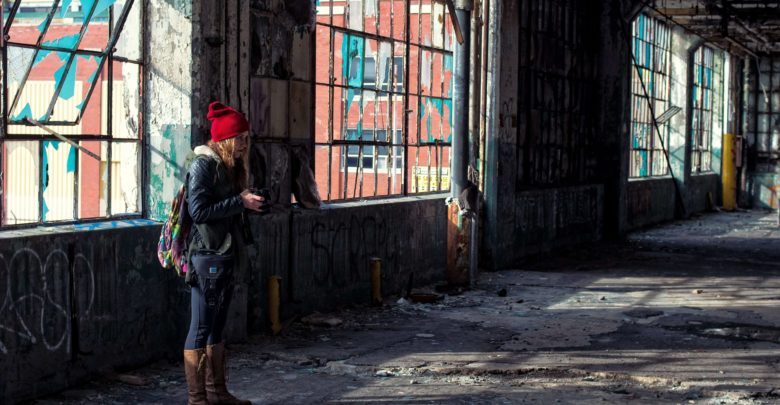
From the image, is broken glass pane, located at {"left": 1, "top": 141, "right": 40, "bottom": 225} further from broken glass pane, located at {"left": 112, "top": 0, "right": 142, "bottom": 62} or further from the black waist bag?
the black waist bag

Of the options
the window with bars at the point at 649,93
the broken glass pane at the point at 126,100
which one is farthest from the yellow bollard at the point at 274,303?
the window with bars at the point at 649,93

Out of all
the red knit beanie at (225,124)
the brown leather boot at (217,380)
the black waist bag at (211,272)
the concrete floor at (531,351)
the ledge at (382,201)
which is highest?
the red knit beanie at (225,124)

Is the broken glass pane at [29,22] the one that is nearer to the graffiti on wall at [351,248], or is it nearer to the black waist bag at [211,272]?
the black waist bag at [211,272]

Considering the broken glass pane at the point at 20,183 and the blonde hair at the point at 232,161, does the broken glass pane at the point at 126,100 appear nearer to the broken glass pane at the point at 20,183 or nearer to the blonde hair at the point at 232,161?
the broken glass pane at the point at 20,183

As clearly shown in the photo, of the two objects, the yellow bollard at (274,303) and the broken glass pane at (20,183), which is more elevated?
the broken glass pane at (20,183)

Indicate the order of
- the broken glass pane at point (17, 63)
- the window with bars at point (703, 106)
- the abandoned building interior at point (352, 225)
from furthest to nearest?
the window with bars at point (703, 106) → the abandoned building interior at point (352, 225) → the broken glass pane at point (17, 63)

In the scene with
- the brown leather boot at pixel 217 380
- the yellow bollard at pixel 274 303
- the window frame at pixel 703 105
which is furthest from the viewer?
the window frame at pixel 703 105

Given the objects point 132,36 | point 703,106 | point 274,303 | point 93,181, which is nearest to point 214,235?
point 93,181

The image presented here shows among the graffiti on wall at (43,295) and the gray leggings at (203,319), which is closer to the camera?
the gray leggings at (203,319)

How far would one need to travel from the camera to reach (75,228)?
6953 millimetres

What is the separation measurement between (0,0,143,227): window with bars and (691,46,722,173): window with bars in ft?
65.3

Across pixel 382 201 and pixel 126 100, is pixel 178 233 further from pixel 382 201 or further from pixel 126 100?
pixel 382 201

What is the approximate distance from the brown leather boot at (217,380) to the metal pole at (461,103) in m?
6.18

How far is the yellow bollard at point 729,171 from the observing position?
2836 cm
